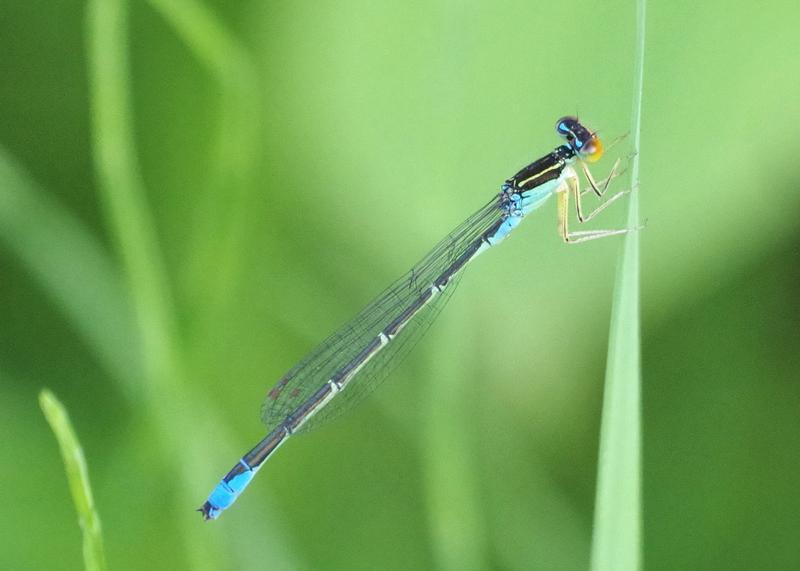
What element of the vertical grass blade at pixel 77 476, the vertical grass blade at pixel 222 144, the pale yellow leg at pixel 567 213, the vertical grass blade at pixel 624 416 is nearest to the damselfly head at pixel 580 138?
the pale yellow leg at pixel 567 213

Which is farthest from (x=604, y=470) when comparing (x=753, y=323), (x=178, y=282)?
(x=178, y=282)

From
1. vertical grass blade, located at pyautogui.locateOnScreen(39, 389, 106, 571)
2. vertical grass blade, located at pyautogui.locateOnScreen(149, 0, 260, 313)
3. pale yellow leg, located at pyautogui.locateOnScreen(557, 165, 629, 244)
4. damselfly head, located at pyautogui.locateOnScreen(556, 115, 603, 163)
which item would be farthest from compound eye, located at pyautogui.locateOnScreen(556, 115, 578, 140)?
vertical grass blade, located at pyautogui.locateOnScreen(39, 389, 106, 571)

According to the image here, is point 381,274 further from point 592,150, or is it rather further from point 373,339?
point 592,150

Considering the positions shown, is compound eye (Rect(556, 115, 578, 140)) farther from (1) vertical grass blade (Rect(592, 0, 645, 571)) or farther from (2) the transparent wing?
(1) vertical grass blade (Rect(592, 0, 645, 571))

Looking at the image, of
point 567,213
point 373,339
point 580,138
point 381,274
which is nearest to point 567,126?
point 580,138

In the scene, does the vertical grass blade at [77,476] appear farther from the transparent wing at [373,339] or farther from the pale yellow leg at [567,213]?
the pale yellow leg at [567,213]

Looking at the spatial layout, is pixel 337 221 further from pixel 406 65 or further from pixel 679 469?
pixel 679 469

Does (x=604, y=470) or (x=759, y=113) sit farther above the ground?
(x=759, y=113)
